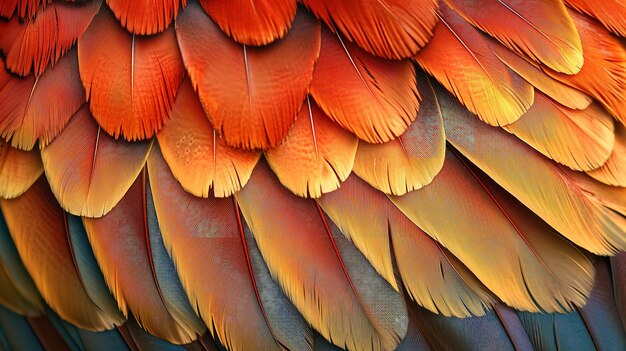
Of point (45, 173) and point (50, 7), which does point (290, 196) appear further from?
point (50, 7)

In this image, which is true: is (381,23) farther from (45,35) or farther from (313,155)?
(45,35)

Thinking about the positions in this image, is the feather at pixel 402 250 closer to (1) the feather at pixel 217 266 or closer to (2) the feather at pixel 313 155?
(2) the feather at pixel 313 155

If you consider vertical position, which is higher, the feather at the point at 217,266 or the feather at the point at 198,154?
the feather at the point at 198,154

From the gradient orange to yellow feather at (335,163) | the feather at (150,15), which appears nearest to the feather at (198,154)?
the gradient orange to yellow feather at (335,163)

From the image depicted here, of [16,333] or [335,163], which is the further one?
[16,333]

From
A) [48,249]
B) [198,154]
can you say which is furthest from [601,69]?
[48,249]

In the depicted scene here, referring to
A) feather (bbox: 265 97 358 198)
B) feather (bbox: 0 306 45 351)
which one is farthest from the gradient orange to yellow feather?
feather (bbox: 0 306 45 351)
